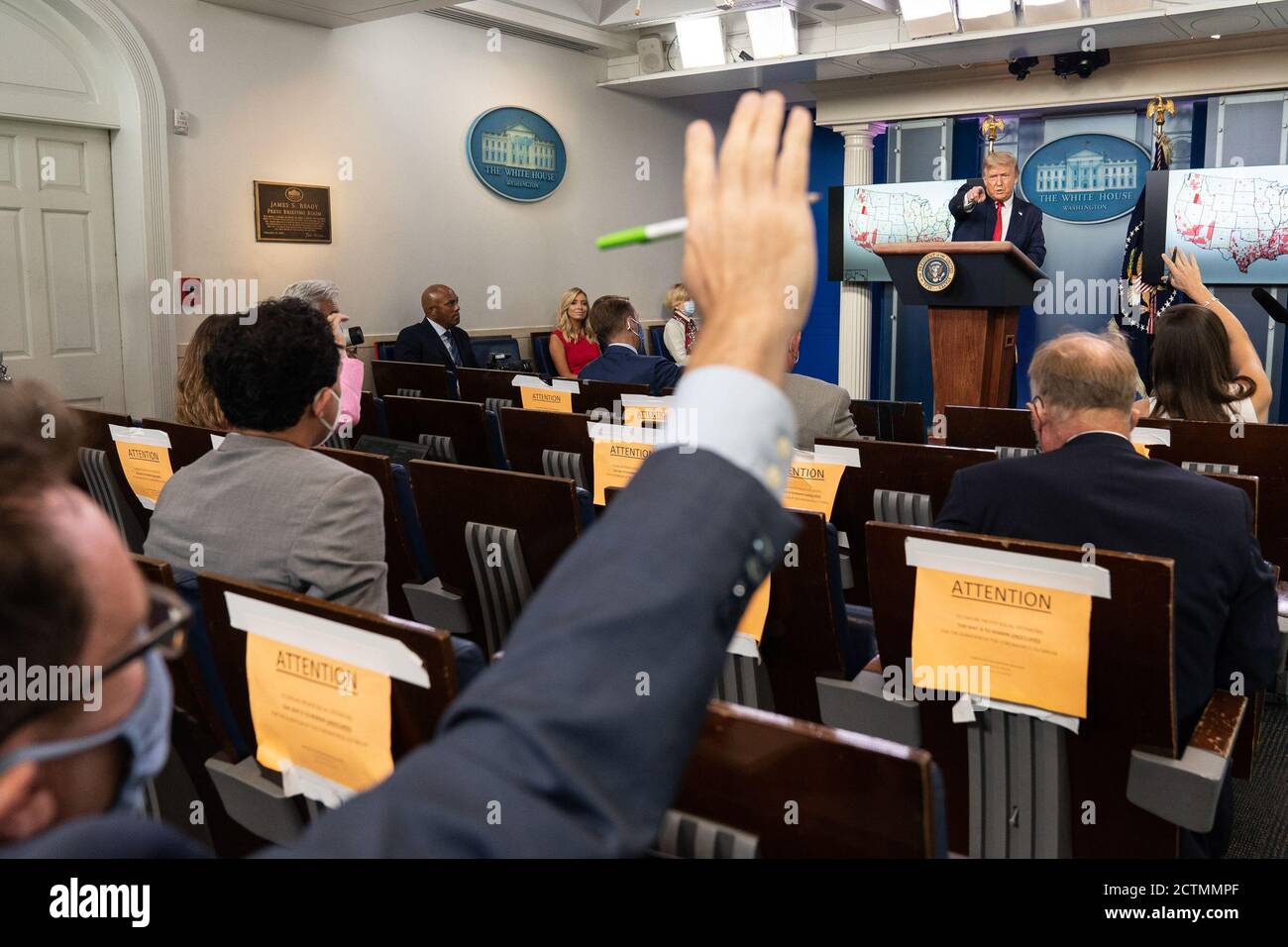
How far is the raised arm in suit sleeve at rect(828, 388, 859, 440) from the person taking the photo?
3465 mm

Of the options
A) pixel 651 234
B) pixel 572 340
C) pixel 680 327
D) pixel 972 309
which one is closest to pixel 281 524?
pixel 651 234

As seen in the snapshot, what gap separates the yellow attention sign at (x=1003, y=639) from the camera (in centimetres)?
149

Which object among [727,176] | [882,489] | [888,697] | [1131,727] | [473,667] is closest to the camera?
[727,176]

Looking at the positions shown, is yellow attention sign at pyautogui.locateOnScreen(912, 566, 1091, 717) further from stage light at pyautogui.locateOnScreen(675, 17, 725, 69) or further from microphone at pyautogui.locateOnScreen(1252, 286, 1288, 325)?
stage light at pyautogui.locateOnScreen(675, 17, 725, 69)

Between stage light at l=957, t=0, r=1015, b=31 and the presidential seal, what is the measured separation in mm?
3127

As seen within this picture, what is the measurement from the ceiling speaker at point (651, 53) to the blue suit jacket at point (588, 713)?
9.02 metres

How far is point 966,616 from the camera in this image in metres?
1.57

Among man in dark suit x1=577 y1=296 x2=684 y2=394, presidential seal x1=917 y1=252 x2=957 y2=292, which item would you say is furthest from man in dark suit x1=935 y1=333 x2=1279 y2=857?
presidential seal x1=917 y1=252 x2=957 y2=292

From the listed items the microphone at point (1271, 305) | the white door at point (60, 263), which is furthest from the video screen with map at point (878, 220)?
the white door at point (60, 263)

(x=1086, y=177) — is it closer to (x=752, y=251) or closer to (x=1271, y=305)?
(x=1271, y=305)

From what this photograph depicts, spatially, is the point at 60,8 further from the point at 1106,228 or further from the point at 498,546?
the point at 1106,228
